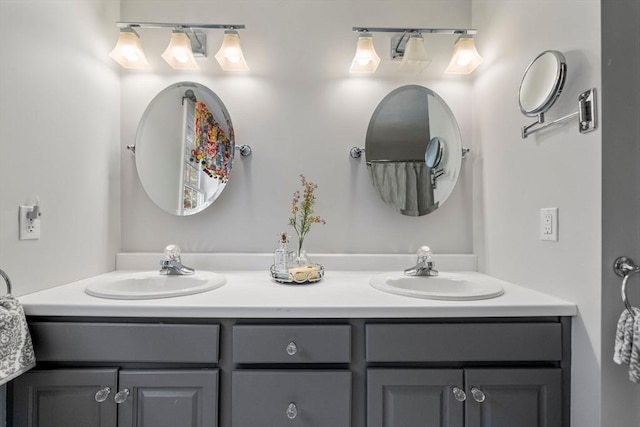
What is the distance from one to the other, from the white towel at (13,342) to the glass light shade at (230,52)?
1.21 metres

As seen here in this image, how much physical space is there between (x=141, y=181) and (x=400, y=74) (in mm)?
1427

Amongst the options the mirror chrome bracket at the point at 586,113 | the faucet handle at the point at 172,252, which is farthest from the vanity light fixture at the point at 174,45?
the mirror chrome bracket at the point at 586,113

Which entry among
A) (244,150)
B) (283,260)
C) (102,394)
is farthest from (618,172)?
(102,394)

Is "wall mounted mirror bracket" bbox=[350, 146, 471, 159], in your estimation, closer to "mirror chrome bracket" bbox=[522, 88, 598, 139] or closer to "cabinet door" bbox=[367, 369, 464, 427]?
"mirror chrome bracket" bbox=[522, 88, 598, 139]

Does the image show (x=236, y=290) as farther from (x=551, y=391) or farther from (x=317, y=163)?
(x=551, y=391)

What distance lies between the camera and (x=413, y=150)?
4.80 ft

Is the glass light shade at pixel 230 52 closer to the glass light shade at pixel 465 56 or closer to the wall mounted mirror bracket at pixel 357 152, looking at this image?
the wall mounted mirror bracket at pixel 357 152

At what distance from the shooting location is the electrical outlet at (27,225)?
96 centimetres

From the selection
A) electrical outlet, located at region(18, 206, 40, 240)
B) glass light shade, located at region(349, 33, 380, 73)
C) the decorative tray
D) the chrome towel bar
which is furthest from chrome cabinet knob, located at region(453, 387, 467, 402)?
electrical outlet, located at region(18, 206, 40, 240)

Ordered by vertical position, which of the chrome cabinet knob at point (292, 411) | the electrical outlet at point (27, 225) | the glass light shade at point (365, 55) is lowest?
the chrome cabinet knob at point (292, 411)

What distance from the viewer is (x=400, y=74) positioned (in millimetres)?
1476

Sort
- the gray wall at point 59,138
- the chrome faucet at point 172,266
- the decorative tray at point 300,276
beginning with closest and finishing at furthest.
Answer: the gray wall at point 59,138
the decorative tray at point 300,276
the chrome faucet at point 172,266

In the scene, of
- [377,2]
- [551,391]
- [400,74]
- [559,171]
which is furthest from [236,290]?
[377,2]

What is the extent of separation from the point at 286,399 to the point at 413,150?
1218mm
